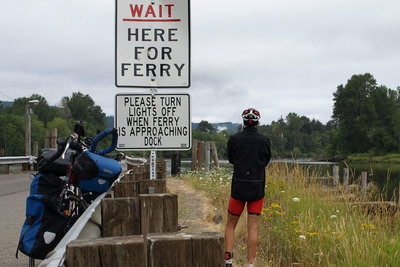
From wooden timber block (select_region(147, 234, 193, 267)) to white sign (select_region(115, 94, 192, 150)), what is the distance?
2785mm

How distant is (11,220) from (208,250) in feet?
23.1

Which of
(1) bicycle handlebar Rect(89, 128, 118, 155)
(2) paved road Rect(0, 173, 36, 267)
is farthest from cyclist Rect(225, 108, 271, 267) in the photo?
(2) paved road Rect(0, 173, 36, 267)

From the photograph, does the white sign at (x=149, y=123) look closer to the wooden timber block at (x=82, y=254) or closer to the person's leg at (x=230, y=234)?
the person's leg at (x=230, y=234)

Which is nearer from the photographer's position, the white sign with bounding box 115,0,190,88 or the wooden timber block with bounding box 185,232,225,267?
the wooden timber block with bounding box 185,232,225,267

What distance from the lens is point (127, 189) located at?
3498mm

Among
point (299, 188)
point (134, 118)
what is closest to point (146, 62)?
point (134, 118)

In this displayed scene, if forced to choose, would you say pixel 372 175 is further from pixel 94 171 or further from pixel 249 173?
pixel 94 171

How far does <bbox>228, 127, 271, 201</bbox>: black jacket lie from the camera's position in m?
4.71

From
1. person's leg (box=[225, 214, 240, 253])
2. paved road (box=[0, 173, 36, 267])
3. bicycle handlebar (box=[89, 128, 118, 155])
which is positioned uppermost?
bicycle handlebar (box=[89, 128, 118, 155])

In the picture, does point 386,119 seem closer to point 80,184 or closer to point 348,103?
point 348,103

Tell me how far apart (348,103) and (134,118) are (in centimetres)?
9988

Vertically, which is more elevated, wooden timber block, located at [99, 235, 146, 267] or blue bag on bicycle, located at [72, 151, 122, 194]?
blue bag on bicycle, located at [72, 151, 122, 194]

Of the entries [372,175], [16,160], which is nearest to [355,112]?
[16,160]

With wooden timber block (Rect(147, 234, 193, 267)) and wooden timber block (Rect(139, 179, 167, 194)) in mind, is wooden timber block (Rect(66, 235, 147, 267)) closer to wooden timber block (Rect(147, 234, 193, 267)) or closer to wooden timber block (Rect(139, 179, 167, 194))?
wooden timber block (Rect(147, 234, 193, 267))
